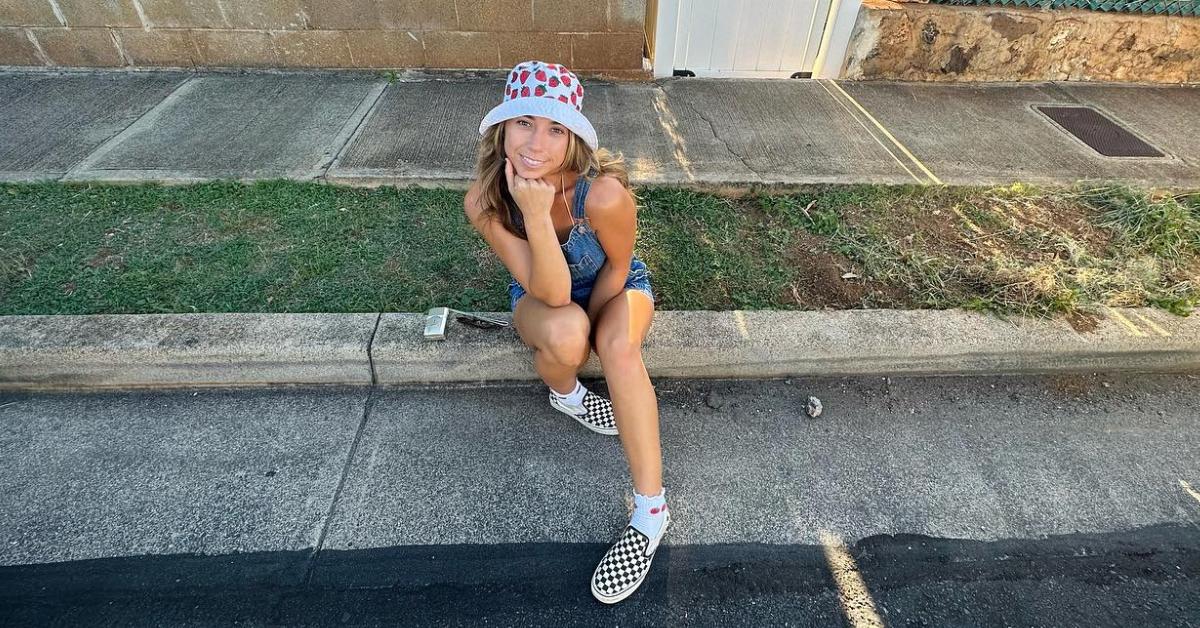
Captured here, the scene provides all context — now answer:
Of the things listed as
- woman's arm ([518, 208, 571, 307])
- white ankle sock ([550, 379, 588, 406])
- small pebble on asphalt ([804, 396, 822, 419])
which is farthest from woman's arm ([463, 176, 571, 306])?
small pebble on asphalt ([804, 396, 822, 419])

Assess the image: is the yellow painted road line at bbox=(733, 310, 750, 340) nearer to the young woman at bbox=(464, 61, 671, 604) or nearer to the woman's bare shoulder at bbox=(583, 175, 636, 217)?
the young woman at bbox=(464, 61, 671, 604)

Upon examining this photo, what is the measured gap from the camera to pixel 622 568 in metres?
1.77

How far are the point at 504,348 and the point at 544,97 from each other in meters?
1.01

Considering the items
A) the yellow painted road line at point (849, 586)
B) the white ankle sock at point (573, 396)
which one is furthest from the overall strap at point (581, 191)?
the yellow painted road line at point (849, 586)

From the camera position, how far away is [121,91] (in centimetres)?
424

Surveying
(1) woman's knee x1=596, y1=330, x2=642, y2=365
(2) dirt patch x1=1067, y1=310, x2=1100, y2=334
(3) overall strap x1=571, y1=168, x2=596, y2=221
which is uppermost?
(3) overall strap x1=571, y1=168, x2=596, y2=221

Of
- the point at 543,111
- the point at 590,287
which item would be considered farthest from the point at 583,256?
the point at 543,111

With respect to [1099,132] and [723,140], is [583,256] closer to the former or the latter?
[723,140]

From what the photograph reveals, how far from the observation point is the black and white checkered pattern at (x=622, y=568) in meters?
1.74

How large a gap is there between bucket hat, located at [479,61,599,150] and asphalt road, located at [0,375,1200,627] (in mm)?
1126

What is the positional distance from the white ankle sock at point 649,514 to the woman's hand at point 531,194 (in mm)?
954

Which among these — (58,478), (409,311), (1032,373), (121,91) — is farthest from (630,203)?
(121,91)

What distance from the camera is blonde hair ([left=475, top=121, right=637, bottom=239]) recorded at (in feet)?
5.81

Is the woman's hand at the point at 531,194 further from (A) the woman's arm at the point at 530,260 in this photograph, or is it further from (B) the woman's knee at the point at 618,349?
(B) the woman's knee at the point at 618,349
